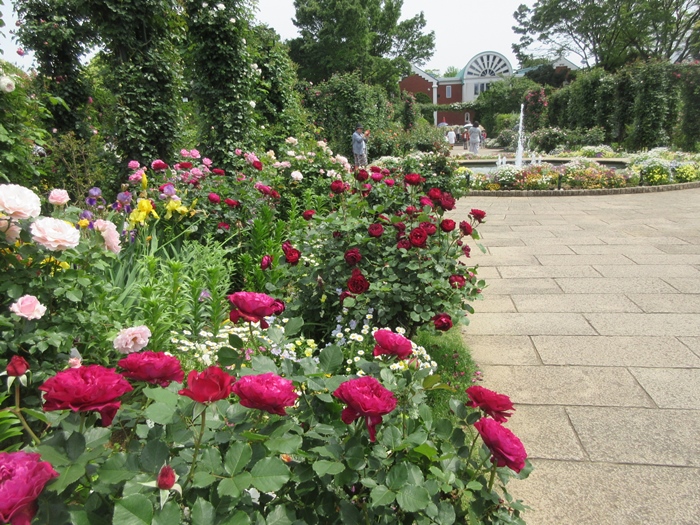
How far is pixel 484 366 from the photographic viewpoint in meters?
2.98

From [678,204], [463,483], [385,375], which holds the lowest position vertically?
[678,204]

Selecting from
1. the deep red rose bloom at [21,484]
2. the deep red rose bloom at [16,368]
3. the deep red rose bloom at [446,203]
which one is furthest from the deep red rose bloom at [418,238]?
the deep red rose bloom at [21,484]

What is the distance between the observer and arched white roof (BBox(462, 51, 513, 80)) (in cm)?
5572

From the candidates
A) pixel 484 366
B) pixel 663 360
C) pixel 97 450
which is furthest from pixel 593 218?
pixel 97 450

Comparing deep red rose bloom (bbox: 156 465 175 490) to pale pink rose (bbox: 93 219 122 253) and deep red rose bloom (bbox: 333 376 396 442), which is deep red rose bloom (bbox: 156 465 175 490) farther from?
pale pink rose (bbox: 93 219 122 253)

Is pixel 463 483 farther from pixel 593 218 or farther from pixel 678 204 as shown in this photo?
pixel 678 204

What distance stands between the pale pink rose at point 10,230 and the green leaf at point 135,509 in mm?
1255

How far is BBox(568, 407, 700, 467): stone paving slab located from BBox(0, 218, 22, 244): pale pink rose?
2.53 m

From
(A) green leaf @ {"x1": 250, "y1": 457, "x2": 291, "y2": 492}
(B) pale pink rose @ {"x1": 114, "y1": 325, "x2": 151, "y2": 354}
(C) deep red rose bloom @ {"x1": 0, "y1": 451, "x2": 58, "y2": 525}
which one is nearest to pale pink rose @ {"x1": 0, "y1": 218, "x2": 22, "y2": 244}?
(B) pale pink rose @ {"x1": 114, "y1": 325, "x2": 151, "y2": 354}

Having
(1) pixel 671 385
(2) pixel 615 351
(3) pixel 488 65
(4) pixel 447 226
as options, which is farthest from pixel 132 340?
(3) pixel 488 65

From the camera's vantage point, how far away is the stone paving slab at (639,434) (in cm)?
209

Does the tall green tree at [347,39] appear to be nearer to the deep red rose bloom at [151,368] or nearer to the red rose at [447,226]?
the red rose at [447,226]

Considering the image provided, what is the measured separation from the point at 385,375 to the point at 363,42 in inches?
1445

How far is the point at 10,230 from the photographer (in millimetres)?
1653
